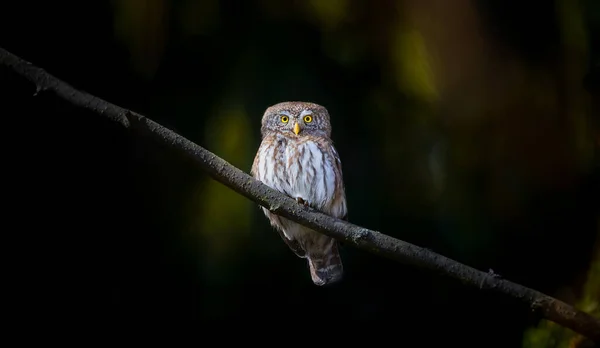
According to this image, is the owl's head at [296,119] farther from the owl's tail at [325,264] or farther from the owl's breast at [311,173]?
the owl's tail at [325,264]

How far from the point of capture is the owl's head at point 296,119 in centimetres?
189

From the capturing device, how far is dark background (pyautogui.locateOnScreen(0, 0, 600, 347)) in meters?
1.70

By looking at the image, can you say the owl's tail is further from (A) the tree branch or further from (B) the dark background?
(A) the tree branch

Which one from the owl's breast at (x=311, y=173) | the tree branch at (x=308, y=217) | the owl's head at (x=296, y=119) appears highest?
the owl's head at (x=296, y=119)

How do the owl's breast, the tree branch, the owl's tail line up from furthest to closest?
the owl's breast, the owl's tail, the tree branch

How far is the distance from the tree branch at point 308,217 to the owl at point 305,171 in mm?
195

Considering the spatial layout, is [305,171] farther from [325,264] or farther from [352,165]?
[325,264]

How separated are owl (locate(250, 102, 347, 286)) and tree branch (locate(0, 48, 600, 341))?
19 cm

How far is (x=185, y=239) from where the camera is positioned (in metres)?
1.78

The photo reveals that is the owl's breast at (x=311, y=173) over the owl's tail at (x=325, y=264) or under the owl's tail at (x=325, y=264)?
over

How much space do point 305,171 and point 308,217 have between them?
345 mm

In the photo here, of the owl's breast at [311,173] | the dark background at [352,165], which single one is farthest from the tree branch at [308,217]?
the owl's breast at [311,173]

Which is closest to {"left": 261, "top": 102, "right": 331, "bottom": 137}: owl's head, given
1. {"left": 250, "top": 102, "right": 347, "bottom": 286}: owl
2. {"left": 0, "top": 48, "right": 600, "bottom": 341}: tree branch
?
{"left": 250, "top": 102, "right": 347, "bottom": 286}: owl

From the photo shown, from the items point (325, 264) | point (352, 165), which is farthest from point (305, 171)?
point (325, 264)
